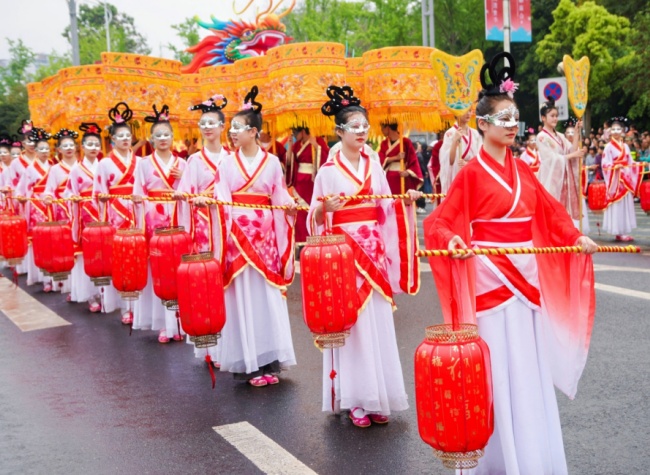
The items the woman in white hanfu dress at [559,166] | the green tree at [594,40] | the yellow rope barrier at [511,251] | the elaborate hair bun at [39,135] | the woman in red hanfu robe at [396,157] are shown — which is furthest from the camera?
the green tree at [594,40]

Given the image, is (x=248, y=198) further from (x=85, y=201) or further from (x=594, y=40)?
(x=594, y=40)

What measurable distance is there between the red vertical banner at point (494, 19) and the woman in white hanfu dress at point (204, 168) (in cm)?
1021

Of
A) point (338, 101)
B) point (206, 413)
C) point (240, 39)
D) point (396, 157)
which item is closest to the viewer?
point (338, 101)

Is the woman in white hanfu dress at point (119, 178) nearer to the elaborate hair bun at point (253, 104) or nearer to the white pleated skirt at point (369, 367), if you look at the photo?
the elaborate hair bun at point (253, 104)

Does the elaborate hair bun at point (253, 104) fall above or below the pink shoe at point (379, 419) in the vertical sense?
above

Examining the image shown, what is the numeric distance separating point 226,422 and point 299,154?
8264 millimetres

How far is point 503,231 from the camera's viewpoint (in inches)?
156

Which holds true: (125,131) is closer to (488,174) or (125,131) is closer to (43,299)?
(43,299)

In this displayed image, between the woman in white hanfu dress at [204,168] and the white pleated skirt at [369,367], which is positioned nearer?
the white pleated skirt at [369,367]

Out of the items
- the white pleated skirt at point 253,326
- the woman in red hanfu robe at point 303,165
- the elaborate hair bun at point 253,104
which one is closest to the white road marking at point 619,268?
the woman in red hanfu robe at point 303,165

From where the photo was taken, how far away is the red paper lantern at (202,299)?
230 inches

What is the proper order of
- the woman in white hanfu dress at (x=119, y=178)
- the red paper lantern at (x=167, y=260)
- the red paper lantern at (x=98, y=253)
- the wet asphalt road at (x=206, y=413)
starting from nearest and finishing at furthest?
the wet asphalt road at (x=206, y=413)
the red paper lantern at (x=167, y=260)
the red paper lantern at (x=98, y=253)
the woman in white hanfu dress at (x=119, y=178)

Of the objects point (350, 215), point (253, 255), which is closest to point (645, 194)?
point (253, 255)

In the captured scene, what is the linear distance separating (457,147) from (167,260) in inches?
168
